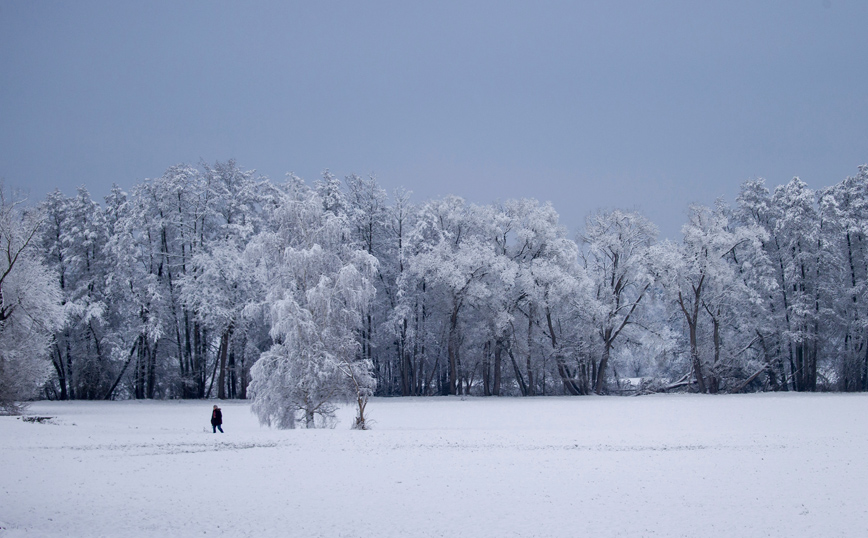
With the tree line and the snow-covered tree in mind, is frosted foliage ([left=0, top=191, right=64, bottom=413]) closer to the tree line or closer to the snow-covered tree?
the tree line

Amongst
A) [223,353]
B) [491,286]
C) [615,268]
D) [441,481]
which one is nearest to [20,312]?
[223,353]

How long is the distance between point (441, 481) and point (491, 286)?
32673 millimetres

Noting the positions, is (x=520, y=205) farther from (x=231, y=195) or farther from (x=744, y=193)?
(x=231, y=195)

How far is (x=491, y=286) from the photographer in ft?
153

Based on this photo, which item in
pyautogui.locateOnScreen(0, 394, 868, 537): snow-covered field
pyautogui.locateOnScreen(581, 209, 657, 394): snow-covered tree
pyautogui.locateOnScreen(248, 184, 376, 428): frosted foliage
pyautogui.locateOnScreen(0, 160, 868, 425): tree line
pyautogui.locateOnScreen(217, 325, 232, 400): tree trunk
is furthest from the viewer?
pyautogui.locateOnScreen(581, 209, 657, 394): snow-covered tree

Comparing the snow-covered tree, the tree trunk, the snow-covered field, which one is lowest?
the snow-covered field

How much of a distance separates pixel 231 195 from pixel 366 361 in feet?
88.3

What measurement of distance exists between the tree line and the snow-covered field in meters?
19.9

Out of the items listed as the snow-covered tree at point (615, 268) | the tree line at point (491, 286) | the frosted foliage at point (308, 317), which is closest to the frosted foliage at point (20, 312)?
the tree line at point (491, 286)

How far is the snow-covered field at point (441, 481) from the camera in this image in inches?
440

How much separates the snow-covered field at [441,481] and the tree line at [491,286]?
65.3 feet

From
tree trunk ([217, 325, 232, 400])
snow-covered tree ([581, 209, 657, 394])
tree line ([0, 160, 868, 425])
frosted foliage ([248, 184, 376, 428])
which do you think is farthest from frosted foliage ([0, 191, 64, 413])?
snow-covered tree ([581, 209, 657, 394])

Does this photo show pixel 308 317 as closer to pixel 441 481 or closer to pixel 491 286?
pixel 441 481

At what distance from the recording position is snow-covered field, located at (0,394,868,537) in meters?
11.2
